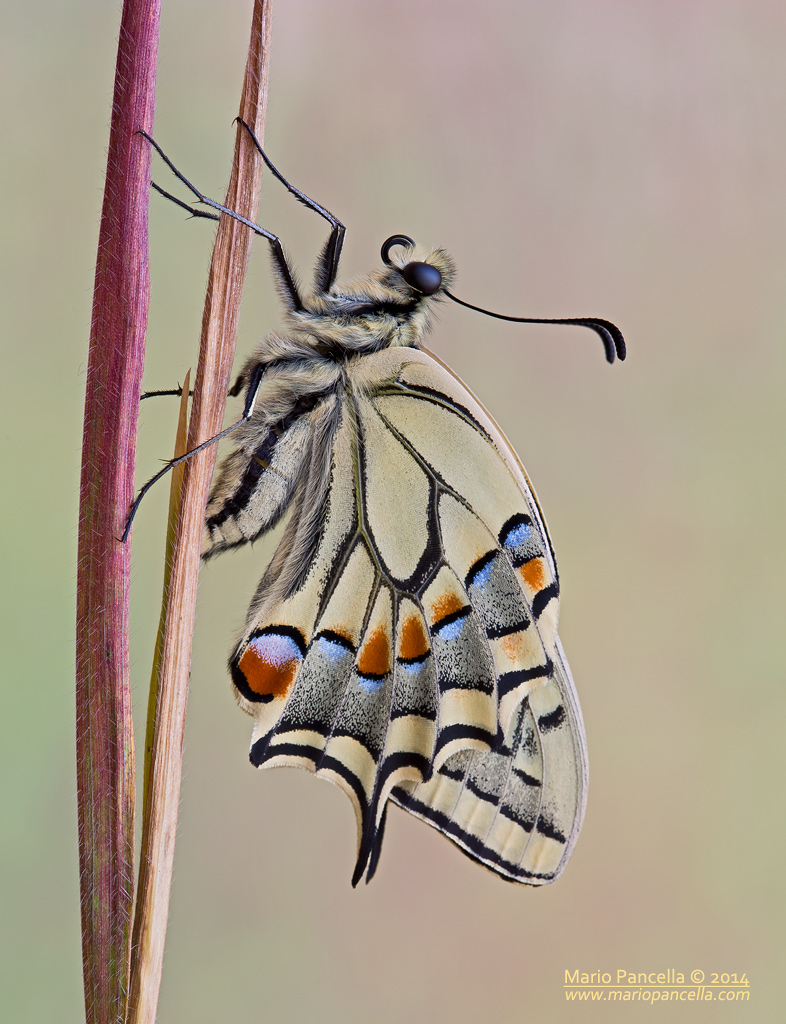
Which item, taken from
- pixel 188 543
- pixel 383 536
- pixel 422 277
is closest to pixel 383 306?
pixel 422 277

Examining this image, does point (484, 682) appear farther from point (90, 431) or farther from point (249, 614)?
point (90, 431)

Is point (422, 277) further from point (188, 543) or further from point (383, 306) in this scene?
point (188, 543)

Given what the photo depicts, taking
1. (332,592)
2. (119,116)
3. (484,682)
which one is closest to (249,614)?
(332,592)

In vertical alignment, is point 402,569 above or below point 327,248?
below

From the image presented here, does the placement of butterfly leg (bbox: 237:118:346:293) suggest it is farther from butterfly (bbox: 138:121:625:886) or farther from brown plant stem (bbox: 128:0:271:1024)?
brown plant stem (bbox: 128:0:271:1024)

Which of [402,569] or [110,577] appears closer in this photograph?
[110,577]
